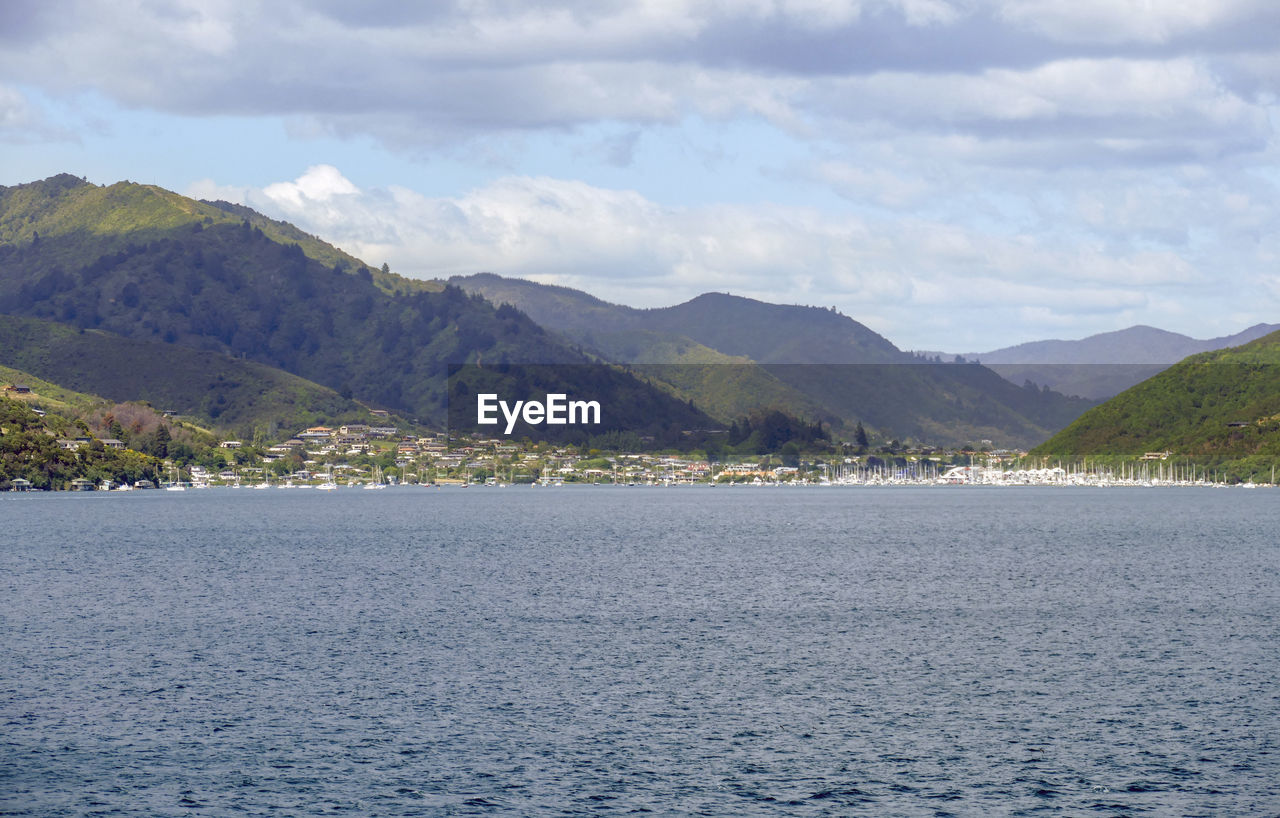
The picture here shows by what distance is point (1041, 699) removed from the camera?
4884cm

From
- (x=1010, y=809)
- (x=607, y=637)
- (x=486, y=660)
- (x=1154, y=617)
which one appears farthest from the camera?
(x=1154, y=617)

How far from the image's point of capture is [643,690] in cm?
5084

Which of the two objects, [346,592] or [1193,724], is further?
[346,592]

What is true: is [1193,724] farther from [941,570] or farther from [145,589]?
[145,589]

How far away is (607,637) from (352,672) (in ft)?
47.4

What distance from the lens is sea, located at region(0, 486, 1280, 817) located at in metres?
36.9

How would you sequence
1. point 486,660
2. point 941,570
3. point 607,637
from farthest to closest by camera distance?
point 941,570 < point 607,637 < point 486,660

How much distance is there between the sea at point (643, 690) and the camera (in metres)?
36.9

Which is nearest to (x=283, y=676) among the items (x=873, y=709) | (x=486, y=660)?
(x=486, y=660)

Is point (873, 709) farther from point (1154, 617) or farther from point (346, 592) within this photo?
point (346, 592)

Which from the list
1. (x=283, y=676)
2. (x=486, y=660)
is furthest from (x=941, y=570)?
(x=283, y=676)

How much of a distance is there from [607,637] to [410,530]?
104187 millimetres

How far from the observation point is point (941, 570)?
10219 centimetres

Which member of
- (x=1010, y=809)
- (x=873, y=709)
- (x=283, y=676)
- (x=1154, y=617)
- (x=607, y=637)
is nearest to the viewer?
(x=1010, y=809)
